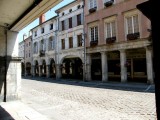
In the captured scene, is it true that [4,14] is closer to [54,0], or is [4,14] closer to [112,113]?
[54,0]

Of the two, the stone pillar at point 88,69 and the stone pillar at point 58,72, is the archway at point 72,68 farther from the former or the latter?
the stone pillar at point 88,69

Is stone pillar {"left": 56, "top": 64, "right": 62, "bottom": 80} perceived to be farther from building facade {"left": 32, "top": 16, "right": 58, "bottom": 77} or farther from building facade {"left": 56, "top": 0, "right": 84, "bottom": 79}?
building facade {"left": 32, "top": 16, "right": 58, "bottom": 77}

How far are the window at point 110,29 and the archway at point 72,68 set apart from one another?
7.52m

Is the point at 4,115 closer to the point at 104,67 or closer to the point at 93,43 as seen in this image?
the point at 104,67

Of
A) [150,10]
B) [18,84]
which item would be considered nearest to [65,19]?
[18,84]

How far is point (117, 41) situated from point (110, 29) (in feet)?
6.26

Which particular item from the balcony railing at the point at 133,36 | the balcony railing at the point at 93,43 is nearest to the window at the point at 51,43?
the balcony railing at the point at 93,43

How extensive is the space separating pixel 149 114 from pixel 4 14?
6.89m

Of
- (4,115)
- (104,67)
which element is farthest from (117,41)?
(4,115)

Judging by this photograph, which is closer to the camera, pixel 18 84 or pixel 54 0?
pixel 54 0

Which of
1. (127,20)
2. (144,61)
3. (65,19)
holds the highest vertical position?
(65,19)

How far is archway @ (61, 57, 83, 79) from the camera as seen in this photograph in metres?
27.2

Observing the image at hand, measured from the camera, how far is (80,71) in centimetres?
2720

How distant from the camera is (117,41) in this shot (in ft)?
64.2
